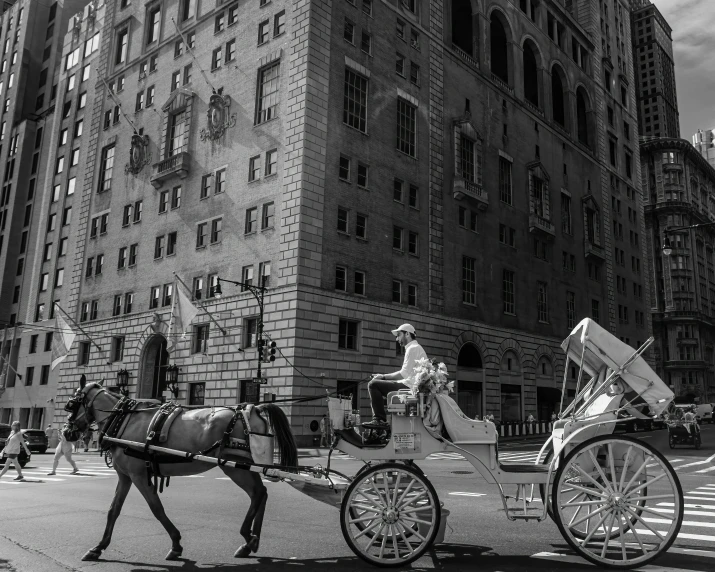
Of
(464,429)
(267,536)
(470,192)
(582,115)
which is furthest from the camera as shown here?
(582,115)

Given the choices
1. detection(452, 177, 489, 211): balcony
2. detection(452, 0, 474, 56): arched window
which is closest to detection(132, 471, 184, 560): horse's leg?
detection(452, 177, 489, 211): balcony

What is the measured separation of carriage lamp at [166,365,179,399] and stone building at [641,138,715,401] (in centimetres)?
8713


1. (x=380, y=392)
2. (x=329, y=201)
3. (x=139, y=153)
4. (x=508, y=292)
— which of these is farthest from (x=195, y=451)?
(x=508, y=292)

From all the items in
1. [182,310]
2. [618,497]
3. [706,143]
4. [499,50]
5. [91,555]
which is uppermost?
[706,143]

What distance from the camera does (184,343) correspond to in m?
43.2

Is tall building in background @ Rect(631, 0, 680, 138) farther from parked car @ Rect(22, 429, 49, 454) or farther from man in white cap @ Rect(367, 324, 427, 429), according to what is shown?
man in white cap @ Rect(367, 324, 427, 429)

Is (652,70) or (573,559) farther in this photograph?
(652,70)

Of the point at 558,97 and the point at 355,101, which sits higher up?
the point at 558,97

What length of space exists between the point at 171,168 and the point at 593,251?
1672 inches

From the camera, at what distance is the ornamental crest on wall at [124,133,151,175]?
50.5 meters

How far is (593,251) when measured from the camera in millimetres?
64625

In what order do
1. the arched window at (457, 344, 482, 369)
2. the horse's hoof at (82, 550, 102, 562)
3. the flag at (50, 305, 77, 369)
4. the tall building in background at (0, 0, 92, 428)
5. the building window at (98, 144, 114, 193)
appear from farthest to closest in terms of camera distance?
the tall building in background at (0, 0, 92, 428) < the building window at (98, 144, 114, 193) < the arched window at (457, 344, 482, 369) < the flag at (50, 305, 77, 369) < the horse's hoof at (82, 550, 102, 562)

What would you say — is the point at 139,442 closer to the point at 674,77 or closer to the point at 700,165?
the point at 700,165

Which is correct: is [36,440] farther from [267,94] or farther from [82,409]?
[82,409]
